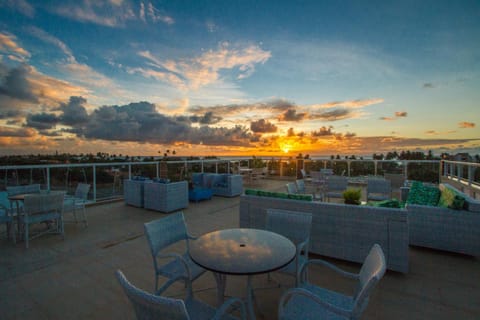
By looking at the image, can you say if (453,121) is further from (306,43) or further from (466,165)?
(306,43)

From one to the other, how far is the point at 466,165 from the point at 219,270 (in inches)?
337

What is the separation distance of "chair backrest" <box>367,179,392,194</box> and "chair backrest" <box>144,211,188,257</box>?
5040 millimetres

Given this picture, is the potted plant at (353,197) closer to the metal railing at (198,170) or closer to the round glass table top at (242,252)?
the round glass table top at (242,252)

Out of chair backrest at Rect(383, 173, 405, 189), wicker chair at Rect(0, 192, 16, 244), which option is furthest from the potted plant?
wicker chair at Rect(0, 192, 16, 244)

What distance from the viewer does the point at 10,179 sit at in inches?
194

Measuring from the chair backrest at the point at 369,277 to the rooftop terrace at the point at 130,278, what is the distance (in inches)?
37.2

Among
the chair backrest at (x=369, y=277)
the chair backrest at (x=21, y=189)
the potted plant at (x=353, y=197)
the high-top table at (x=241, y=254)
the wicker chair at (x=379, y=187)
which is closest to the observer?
the chair backrest at (x=369, y=277)

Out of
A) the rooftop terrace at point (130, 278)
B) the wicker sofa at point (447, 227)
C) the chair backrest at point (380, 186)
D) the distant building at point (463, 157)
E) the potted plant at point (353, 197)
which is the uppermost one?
the distant building at point (463, 157)

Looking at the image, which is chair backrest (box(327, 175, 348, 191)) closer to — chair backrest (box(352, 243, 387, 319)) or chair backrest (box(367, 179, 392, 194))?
chair backrest (box(367, 179, 392, 194))

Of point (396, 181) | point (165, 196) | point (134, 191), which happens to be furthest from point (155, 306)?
point (396, 181)

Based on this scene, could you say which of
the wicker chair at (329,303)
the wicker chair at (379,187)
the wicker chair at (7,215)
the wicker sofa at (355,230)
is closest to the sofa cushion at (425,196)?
the wicker chair at (379,187)

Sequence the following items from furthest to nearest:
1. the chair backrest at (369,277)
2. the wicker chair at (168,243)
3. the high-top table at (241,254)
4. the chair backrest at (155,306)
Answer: the wicker chair at (168,243)
the high-top table at (241,254)
the chair backrest at (369,277)
the chair backrest at (155,306)

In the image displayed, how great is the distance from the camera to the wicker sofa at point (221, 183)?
7.56 meters

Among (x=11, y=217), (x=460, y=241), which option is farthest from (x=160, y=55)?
(x=460, y=241)
